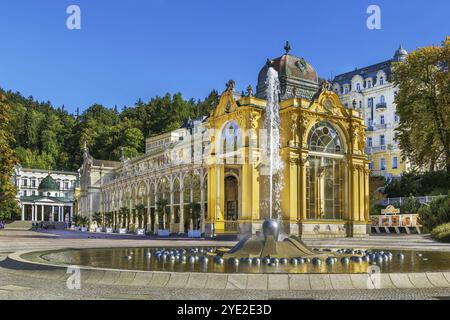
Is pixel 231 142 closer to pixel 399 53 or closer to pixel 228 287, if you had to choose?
pixel 228 287

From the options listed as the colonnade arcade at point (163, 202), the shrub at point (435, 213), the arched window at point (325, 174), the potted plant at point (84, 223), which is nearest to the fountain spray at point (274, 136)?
the arched window at point (325, 174)

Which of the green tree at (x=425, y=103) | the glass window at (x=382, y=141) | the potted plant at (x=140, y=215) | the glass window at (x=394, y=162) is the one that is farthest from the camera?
the glass window at (x=382, y=141)

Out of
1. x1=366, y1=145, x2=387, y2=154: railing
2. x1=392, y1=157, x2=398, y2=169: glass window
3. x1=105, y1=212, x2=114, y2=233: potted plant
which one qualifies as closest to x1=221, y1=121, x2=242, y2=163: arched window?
x1=105, y1=212, x2=114, y2=233: potted plant

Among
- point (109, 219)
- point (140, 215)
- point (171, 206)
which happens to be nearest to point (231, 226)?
point (171, 206)

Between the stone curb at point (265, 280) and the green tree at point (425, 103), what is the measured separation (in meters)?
35.2

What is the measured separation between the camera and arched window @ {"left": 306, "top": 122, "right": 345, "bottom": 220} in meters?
37.8

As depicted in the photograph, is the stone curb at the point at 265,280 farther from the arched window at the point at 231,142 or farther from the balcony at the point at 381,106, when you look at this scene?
the balcony at the point at 381,106

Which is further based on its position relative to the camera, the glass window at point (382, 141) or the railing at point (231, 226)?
the glass window at point (382, 141)

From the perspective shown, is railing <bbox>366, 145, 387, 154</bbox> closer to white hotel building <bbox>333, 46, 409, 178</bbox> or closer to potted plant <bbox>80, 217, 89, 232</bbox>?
white hotel building <bbox>333, 46, 409, 178</bbox>

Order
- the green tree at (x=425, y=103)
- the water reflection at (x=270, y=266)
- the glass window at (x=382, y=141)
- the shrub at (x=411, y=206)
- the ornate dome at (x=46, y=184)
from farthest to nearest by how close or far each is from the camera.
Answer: the ornate dome at (x=46, y=184), the glass window at (x=382, y=141), the shrub at (x=411, y=206), the green tree at (x=425, y=103), the water reflection at (x=270, y=266)

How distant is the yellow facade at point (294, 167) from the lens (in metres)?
36.2
